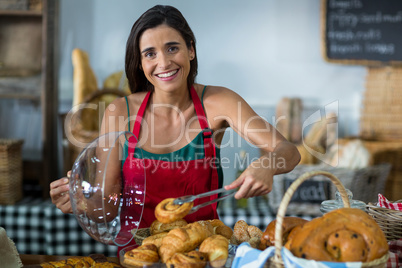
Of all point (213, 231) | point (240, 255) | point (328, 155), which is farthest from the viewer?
point (328, 155)

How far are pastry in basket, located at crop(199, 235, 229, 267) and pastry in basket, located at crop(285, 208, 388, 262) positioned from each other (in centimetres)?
13

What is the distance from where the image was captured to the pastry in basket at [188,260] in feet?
2.40

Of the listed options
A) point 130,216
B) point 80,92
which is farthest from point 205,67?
point 130,216

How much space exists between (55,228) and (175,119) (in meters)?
1.00

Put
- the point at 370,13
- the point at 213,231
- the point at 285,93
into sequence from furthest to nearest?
1. the point at 285,93
2. the point at 370,13
3. the point at 213,231

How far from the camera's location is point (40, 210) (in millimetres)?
2135

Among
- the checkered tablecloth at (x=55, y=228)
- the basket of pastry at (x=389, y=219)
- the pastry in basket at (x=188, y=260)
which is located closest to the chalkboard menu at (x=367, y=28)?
the checkered tablecloth at (x=55, y=228)

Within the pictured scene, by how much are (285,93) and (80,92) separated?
1448 mm

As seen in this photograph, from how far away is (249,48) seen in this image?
118 inches

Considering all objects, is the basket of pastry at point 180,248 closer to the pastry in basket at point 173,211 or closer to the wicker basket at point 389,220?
the pastry in basket at point 173,211

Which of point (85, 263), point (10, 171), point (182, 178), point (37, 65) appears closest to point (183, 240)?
point (85, 263)

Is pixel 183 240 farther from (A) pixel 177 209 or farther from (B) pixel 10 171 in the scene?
(B) pixel 10 171

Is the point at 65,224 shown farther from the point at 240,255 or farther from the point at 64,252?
the point at 240,255

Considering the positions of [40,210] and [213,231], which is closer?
[213,231]
